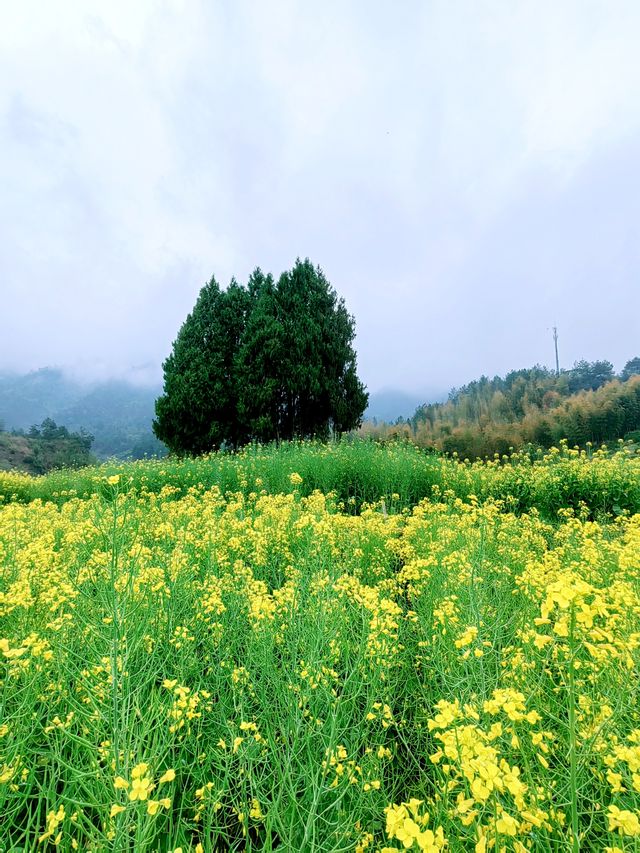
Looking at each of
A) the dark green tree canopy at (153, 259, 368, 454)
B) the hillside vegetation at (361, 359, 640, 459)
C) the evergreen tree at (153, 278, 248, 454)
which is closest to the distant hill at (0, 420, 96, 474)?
the evergreen tree at (153, 278, 248, 454)

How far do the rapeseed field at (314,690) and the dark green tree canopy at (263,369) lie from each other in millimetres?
9420

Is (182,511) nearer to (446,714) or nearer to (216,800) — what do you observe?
(216,800)

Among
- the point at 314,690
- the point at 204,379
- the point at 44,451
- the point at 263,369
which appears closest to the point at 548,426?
the point at 263,369

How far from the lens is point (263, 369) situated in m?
14.3

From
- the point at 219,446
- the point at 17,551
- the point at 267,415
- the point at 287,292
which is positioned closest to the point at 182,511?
the point at 17,551

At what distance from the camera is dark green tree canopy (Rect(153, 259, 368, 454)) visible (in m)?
14.4

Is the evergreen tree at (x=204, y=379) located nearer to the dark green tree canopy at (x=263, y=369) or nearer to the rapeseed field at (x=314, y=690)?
the dark green tree canopy at (x=263, y=369)

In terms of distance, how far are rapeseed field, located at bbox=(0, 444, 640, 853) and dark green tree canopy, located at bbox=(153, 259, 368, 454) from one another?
9.42 meters

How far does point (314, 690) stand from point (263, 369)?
12775 mm

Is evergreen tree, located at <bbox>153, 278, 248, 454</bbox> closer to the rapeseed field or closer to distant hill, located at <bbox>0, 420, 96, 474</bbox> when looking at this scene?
the rapeseed field

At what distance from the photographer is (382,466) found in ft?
26.4

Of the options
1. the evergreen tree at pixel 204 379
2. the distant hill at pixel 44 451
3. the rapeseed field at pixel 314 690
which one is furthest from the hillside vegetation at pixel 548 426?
the distant hill at pixel 44 451

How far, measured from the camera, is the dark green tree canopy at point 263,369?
14375 millimetres

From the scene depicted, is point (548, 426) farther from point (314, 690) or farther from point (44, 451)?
point (44, 451)
